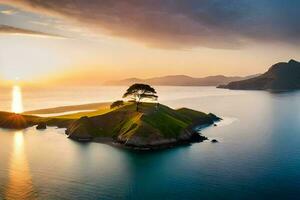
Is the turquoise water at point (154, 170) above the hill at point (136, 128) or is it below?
below

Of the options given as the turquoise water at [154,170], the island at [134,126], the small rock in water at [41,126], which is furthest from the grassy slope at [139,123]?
the small rock in water at [41,126]

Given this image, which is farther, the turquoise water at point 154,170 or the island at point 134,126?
the island at point 134,126

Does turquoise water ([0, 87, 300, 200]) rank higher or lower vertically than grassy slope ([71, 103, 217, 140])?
lower

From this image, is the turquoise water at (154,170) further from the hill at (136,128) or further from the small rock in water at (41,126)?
the small rock in water at (41,126)

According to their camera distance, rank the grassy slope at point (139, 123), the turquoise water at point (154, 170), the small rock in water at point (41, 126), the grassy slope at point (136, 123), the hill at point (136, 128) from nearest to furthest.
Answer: the turquoise water at point (154, 170) → the hill at point (136, 128) → the grassy slope at point (136, 123) → the grassy slope at point (139, 123) → the small rock in water at point (41, 126)

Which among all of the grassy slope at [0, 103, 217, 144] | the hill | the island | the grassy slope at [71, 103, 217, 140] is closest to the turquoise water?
the island

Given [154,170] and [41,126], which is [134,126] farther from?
[41,126]

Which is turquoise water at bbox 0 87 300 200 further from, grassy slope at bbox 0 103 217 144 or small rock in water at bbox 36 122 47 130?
small rock in water at bbox 36 122 47 130

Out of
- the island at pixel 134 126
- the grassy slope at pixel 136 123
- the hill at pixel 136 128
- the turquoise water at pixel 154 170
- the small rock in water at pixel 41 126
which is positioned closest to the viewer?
the turquoise water at pixel 154 170
